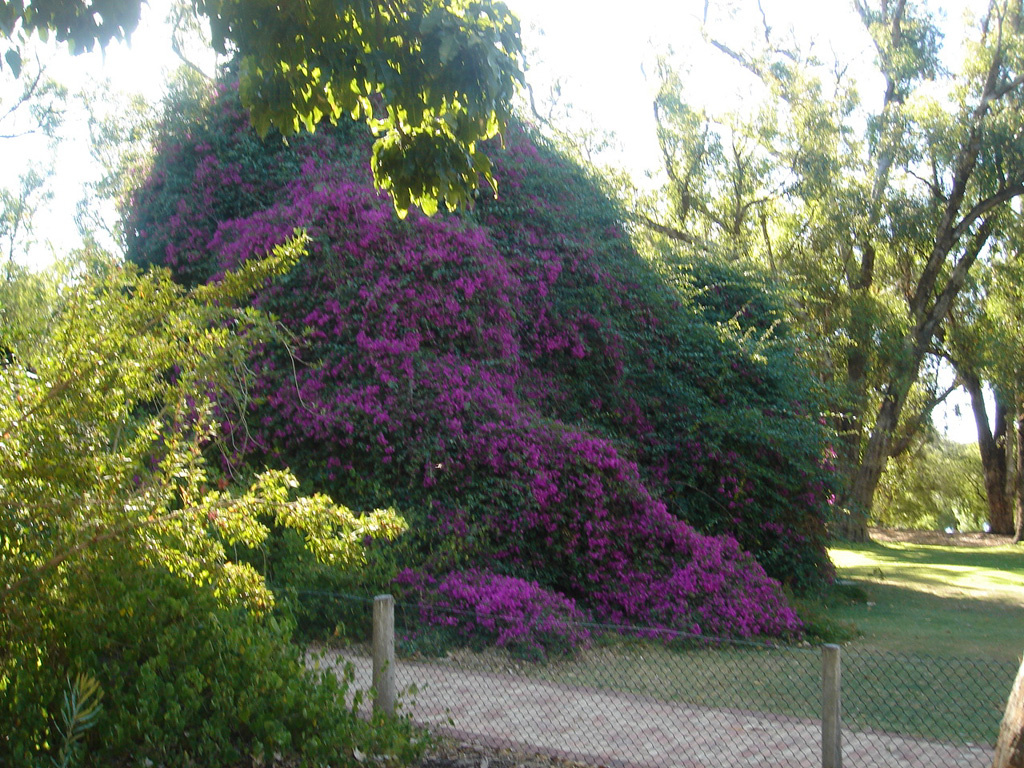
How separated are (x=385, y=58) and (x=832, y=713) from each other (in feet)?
13.8

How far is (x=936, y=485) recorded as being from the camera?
3744 centimetres

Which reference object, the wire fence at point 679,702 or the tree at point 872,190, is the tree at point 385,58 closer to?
the wire fence at point 679,702

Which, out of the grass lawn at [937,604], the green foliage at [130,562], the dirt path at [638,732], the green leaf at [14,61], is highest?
the green leaf at [14,61]

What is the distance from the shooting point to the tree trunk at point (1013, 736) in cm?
400

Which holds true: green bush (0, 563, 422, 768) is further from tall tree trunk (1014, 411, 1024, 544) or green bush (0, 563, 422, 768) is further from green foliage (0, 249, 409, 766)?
tall tree trunk (1014, 411, 1024, 544)

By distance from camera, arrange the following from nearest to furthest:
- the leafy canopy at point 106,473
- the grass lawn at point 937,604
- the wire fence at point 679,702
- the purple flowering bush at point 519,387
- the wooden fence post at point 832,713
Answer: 1. the leafy canopy at point 106,473
2. the wooden fence post at point 832,713
3. the wire fence at point 679,702
4. the purple flowering bush at point 519,387
5. the grass lawn at point 937,604

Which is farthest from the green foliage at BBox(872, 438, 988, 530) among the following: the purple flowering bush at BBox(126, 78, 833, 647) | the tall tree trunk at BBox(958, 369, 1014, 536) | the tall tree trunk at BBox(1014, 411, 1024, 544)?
the purple flowering bush at BBox(126, 78, 833, 647)

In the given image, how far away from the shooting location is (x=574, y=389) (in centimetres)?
1201

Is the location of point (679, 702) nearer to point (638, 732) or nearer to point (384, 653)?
point (638, 732)

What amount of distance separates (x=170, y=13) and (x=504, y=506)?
1338 cm

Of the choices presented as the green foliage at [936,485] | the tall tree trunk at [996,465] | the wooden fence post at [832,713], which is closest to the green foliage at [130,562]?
the wooden fence post at [832,713]

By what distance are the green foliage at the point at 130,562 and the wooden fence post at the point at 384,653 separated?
597mm

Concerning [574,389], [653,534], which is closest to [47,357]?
[653,534]

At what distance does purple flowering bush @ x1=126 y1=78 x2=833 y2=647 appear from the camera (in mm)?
9188
